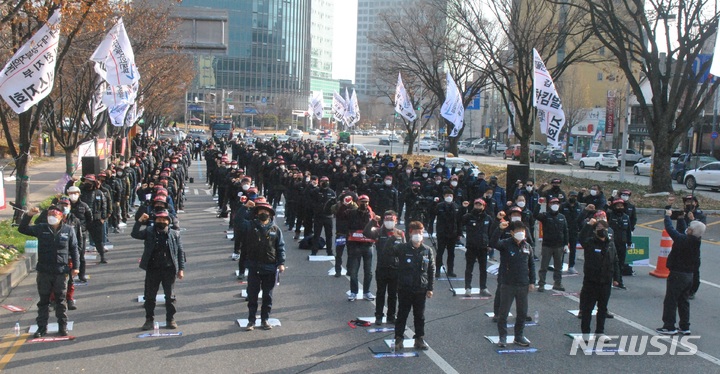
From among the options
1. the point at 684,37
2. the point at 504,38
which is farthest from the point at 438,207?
the point at 504,38

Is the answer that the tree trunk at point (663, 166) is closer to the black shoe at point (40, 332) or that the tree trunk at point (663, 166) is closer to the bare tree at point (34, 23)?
the bare tree at point (34, 23)

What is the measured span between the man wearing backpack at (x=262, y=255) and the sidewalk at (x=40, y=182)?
1081cm

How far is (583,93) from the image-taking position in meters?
65.2

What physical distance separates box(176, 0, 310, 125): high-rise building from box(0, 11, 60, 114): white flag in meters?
92.4

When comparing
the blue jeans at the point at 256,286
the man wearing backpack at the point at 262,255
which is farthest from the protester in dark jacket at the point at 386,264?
the blue jeans at the point at 256,286

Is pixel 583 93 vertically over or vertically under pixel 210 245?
over

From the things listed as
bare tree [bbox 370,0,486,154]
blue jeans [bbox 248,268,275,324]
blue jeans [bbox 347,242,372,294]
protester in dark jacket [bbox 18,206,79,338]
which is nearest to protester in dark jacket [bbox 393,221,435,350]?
blue jeans [bbox 248,268,275,324]

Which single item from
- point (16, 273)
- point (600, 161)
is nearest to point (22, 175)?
point (16, 273)

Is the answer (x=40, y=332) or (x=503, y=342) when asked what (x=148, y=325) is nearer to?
(x=40, y=332)

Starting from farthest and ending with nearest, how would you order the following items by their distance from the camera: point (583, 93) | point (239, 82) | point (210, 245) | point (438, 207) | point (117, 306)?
point (239, 82), point (583, 93), point (210, 245), point (438, 207), point (117, 306)

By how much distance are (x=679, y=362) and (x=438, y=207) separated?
201 inches

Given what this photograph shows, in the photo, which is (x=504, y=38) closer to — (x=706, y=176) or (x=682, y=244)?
(x=706, y=176)

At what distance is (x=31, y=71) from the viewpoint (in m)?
13.0

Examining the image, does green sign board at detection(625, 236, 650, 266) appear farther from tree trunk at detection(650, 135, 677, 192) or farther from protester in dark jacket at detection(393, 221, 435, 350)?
tree trunk at detection(650, 135, 677, 192)
